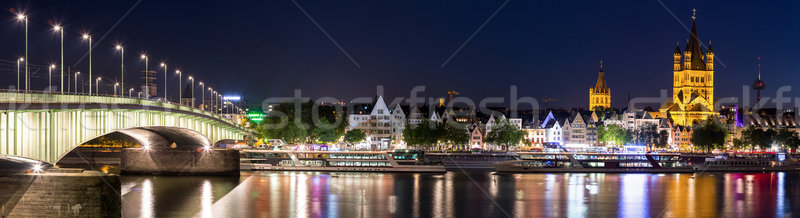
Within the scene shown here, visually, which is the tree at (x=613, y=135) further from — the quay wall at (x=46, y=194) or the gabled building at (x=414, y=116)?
the quay wall at (x=46, y=194)

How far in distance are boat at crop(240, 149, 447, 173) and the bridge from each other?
65.4 feet

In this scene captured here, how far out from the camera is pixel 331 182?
63.5 meters

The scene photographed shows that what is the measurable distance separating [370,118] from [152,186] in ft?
267

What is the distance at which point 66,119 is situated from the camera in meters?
37.0

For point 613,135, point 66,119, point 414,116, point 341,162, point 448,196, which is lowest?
point 448,196

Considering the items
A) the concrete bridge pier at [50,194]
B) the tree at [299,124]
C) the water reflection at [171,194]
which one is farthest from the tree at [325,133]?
the concrete bridge pier at [50,194]

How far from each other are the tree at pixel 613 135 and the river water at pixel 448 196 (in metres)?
77.6

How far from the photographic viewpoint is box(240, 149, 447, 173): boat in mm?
75375

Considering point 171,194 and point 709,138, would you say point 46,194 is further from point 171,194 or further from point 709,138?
point 709,138

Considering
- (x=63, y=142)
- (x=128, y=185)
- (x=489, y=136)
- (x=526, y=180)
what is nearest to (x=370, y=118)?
(x=489, y=136)

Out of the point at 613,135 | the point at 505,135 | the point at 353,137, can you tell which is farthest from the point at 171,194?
the point at 613,135

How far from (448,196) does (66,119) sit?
2475cm

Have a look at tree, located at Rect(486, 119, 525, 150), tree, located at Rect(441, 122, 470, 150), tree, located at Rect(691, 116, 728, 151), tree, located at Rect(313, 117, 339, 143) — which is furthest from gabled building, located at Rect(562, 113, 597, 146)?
tree, located at Rect(313, 117, 339, 143)

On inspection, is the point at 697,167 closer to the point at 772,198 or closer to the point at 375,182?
the point at 772,198
